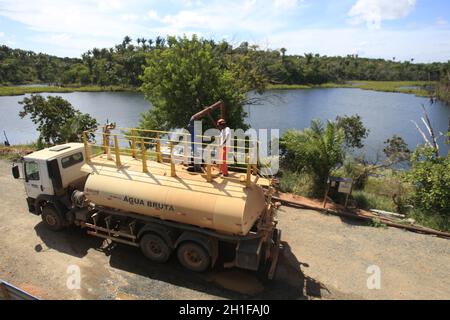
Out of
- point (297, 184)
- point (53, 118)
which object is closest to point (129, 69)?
point (53, 118)

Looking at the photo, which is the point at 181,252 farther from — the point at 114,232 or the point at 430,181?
the point at 430,181

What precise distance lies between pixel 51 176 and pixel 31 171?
93cm

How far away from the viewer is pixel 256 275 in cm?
923

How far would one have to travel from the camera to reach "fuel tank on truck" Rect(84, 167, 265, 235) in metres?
8.21

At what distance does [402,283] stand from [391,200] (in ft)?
21.4

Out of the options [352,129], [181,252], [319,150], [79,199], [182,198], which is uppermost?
[319,150]

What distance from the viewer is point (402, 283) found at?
900 centimetres

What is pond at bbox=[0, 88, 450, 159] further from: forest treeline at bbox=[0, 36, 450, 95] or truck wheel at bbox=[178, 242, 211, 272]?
truck wheel at bbox=[178, 242, 211, 272]

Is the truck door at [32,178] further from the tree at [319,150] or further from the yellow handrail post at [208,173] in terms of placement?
the tree at [319,150]

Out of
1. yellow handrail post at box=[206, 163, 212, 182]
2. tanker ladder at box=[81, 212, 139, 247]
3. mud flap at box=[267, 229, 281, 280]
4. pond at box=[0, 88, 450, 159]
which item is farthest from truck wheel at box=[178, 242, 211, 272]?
pond at box=[0, 88, 450, 159]

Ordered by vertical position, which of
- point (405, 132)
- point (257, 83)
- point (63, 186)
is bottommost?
point (405, 132)

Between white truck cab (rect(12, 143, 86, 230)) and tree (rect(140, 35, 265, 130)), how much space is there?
28.0 feet
